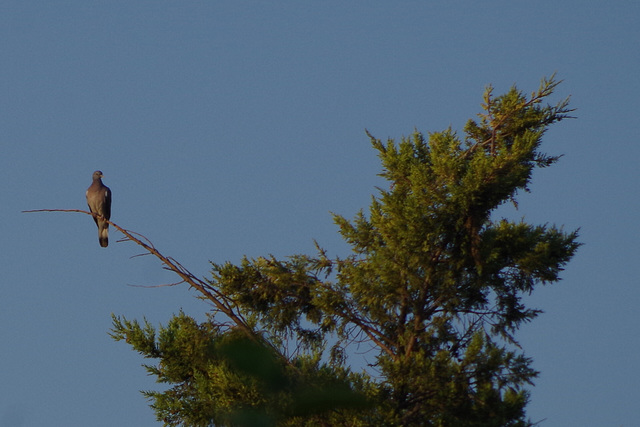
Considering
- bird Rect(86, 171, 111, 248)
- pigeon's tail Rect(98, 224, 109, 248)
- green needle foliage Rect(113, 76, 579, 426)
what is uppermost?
bird Rect(86, 171, 111, 248)

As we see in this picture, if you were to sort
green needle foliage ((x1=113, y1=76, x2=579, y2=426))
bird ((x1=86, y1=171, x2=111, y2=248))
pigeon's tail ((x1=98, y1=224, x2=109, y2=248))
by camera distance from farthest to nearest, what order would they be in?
bird ((x1=86, y1=171, x2=111, y2=248)), pigeon's tail ((x1=98, y1=224, x2=109, y2=248)), green needle foliage ((x1=113, y1=76, x2=579, y2=426))

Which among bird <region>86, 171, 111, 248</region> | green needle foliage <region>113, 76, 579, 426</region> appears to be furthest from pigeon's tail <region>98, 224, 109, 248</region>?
green needle foliage <region>113, 76, 579, 426</region>

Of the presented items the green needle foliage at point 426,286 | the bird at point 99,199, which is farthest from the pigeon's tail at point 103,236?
the green needle foliage at point 426,286

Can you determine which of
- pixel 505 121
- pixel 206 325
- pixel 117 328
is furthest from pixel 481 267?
pixel 117 328

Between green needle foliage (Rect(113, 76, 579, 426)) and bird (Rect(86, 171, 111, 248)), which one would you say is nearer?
green needle foliage (Rect(113, 76, 579, 426))

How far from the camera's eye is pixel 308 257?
1024 cm

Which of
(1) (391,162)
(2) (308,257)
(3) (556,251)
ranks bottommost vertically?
(3) (556,251)

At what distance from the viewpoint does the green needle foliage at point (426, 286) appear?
8.60 m

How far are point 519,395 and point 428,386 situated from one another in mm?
1039

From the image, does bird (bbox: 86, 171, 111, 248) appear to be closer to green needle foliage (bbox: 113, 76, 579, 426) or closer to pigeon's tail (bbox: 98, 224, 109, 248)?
pigeon's tail (bbox: 98, 224, 109, 248)

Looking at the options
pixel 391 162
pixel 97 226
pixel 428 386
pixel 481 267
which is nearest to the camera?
pixel 428 386

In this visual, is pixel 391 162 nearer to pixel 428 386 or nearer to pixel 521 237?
pixel 521 237

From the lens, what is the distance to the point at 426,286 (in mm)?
9516

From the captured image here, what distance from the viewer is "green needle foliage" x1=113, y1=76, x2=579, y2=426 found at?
8.60 metres
